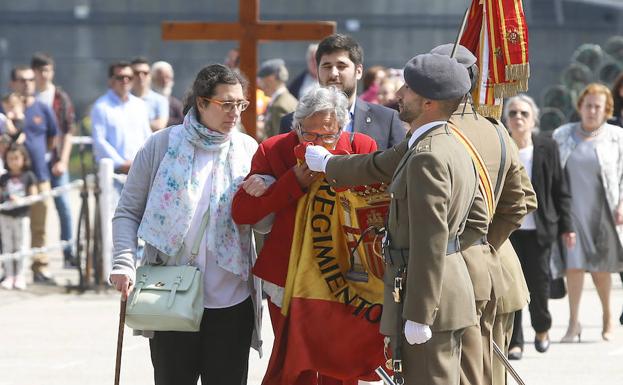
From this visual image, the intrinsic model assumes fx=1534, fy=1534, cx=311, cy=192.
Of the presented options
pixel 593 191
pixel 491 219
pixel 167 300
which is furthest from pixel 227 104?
pixel 593 191

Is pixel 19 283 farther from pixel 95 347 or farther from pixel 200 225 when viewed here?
pixel 200 225

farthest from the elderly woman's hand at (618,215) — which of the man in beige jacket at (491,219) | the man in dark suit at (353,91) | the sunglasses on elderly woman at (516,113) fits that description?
the man in beige jacket at (491,219)

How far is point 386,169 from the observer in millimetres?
6156

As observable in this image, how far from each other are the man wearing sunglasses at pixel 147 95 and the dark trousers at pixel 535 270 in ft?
18.1

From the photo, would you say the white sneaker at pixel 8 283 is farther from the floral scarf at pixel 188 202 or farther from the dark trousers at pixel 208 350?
the floral scarf at pixel 188 202

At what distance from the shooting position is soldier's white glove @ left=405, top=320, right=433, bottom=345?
5.71 m

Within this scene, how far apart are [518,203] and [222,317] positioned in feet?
4.58

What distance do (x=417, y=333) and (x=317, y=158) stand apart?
3.29 feet

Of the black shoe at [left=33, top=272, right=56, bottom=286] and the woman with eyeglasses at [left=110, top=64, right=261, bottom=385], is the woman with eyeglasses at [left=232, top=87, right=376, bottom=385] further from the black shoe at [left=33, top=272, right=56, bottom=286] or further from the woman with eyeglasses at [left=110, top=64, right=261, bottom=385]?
the black shoe at [left=33, top=272, right=56, bottom=286]

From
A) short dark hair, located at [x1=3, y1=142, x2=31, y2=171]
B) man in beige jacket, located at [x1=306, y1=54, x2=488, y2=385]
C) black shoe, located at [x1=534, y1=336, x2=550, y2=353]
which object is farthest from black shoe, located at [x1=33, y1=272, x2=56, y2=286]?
man in beige jacket, located at [x1=306, y1=54, x2=488, y2=385]

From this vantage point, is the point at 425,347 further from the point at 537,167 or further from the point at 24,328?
the point at 24,328

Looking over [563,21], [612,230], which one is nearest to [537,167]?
[612,230]

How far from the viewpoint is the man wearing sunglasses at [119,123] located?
46.4 ft

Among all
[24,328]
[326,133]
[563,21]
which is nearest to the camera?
[326,133]
